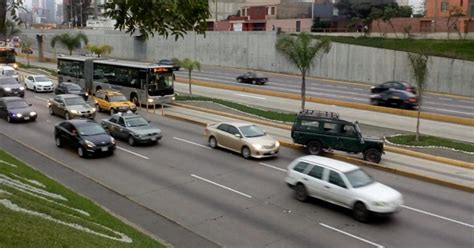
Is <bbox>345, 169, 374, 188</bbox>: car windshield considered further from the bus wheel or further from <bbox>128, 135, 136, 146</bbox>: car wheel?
the bus wheel

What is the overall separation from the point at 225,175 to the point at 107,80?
21875 millimetres

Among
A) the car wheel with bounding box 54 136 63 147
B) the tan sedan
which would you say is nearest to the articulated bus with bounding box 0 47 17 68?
the car wheel with bounding box 54 136 63 147

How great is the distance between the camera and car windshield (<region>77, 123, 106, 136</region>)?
21.9 meters

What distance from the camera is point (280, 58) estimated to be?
7175cm

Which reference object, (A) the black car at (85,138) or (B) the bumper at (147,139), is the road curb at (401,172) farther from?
(A) the black car at (85,138)

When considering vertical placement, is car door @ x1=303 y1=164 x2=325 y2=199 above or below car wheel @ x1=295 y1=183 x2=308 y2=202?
above

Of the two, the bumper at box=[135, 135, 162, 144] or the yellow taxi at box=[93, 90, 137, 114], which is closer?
the bumper at box=[135, 135, 162, 144]

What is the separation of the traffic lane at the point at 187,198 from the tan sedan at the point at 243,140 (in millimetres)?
2249

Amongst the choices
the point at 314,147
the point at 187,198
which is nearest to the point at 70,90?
the point at 314,147

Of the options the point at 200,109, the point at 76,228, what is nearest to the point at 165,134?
the point at 200,109

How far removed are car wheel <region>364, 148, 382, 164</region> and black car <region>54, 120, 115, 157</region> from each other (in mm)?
10779

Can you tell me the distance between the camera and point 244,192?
17.1 meters

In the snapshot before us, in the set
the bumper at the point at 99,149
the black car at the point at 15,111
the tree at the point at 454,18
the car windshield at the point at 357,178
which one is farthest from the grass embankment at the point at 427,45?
the car windshield at the point at 357,178

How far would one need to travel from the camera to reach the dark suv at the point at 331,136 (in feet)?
70.5
